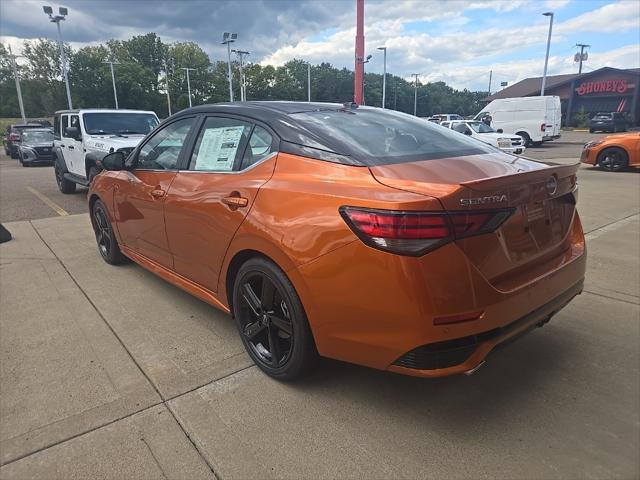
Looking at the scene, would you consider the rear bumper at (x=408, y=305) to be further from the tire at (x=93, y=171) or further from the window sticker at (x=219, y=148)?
the tire at (x=93, y=171)

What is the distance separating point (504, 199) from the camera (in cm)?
204

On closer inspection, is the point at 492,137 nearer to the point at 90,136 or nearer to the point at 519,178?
the point at 90,136

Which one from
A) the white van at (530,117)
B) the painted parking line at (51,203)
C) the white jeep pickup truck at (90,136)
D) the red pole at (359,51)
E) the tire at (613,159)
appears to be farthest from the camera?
the white van at (530,117)

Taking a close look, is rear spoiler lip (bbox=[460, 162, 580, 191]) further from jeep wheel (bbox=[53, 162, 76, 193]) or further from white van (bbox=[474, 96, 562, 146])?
white van (bbox=[474, 96, 562, 146])

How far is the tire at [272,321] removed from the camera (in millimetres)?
2393

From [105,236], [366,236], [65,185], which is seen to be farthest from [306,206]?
[65,185]

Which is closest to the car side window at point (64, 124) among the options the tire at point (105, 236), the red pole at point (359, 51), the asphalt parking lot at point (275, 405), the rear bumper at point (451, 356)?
the tire at point (105, 236)

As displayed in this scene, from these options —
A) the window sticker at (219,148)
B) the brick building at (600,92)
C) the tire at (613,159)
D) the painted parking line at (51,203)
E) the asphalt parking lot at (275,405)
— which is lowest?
the painted parking line at (51,203)

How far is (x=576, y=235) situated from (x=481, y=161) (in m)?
0.86

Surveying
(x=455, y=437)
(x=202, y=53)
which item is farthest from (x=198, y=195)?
(x=202, y=53)

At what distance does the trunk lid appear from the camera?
1.96m

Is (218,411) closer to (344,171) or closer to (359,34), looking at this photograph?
(344,171)

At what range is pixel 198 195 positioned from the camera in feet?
9.77

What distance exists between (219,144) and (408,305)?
1798 millimetres
